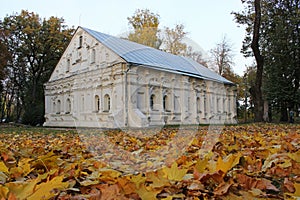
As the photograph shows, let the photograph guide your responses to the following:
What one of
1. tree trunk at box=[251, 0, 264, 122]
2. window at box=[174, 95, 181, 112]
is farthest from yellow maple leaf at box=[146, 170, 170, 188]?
window at box=[174, 95, 181, 112]

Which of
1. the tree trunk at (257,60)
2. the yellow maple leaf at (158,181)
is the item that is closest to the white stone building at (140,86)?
the tree trunk at (257,60)

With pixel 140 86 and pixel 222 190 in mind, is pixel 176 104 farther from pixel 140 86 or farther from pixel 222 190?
pixel 222 190

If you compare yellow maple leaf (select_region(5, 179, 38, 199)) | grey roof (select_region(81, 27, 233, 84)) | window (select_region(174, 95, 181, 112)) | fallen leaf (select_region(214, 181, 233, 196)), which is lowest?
fallen leaf (select_region(214, 181, 233, 196))

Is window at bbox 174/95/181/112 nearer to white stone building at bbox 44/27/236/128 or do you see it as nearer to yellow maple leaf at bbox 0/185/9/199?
white stone building at bbox 44/27/236/128

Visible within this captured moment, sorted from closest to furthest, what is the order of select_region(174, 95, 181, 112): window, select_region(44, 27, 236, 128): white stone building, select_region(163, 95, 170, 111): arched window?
1. select_region(44, 27, 236, 128): white stone building
2. select_region(163, 95, 170, 111): arched window
3. select_region(174, 95, 181, 112): window

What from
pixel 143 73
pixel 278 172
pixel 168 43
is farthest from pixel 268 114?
pixel 278 172

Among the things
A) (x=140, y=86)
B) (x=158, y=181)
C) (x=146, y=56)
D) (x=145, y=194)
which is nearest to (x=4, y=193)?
(x=145, y=194)

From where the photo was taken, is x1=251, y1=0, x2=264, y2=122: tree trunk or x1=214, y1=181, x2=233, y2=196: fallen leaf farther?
x1=251, y1=0, x2=264, y2=122: tree trunk

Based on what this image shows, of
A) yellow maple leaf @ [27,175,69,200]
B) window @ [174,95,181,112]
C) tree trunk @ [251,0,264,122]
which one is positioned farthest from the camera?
window @ [174,95,181,112]

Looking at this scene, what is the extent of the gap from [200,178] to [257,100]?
14.2 metres

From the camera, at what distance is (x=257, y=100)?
1429cm

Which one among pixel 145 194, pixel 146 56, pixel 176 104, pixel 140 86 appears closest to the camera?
pixel 145 194

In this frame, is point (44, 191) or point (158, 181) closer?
point (44, 191)

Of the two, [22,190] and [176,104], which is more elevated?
[176,104]
